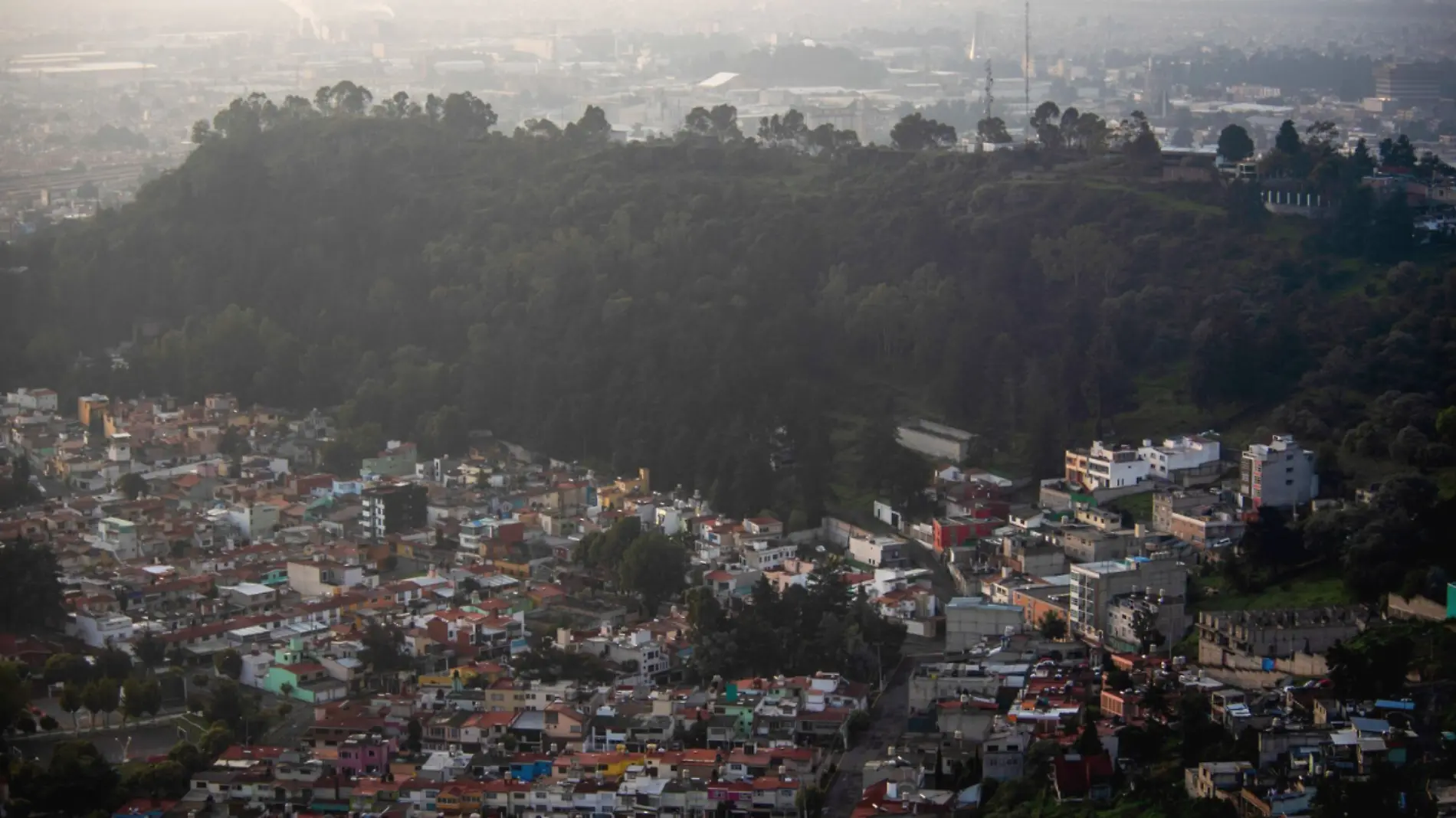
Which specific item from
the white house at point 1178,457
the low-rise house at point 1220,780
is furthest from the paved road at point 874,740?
the white house at point 1178,457

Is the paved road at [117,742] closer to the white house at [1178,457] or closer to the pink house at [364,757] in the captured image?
the pink house at [364,757]

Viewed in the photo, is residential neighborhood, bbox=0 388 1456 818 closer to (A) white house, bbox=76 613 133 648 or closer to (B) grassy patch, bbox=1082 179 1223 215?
(A) white house, bbox=76 613 133 648

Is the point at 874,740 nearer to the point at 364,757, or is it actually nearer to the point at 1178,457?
the point at 364,757

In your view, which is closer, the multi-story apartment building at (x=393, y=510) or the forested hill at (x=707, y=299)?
the multi-story apartment building at (x=393, y=510)

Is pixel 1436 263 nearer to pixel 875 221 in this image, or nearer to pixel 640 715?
pixel 875 221

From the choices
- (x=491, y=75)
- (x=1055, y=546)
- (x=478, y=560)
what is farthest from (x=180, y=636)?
(x=491, y=75)

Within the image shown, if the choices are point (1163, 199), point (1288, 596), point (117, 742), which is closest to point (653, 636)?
point (117, 742)
